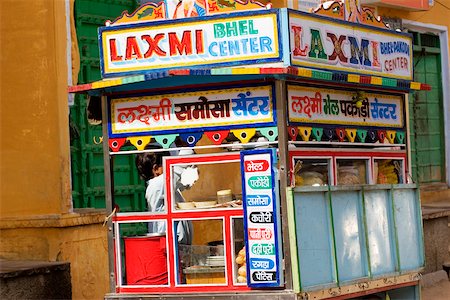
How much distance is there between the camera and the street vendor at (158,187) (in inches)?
288

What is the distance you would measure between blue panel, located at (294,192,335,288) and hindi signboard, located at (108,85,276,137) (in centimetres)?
56

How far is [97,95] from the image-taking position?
7391 millimetres

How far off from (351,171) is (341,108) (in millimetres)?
515

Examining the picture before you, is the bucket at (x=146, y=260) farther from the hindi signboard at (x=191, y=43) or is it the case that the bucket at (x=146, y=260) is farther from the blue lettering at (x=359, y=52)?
the blue lettering at (x=359, y=52)

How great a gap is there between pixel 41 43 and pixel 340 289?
386 centimetres

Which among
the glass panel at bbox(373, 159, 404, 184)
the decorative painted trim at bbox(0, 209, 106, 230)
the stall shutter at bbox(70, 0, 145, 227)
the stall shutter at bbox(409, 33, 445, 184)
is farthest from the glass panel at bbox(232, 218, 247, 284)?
the stall shutter at bbox(409, 33, 445, 184)

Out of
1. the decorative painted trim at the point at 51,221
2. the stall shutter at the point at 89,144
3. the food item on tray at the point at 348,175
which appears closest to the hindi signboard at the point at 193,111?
the food item on tray at the point at 348,175

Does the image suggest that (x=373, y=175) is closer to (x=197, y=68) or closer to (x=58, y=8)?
(x=197, y=68)

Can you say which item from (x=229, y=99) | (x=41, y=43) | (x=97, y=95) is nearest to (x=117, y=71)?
(x=97, y=95)

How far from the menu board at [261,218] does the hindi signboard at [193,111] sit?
0.24m

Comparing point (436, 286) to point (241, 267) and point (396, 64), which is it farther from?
point (241, 267)

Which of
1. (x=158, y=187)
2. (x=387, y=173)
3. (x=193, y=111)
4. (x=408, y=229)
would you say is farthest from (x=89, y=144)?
(x=408, y=229)

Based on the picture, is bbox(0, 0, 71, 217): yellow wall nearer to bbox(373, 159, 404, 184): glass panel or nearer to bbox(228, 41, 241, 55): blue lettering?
bbox(373, 159, 404, 184): glass panel

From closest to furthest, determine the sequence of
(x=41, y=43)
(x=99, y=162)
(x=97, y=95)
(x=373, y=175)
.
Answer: (x=97, y=95) < (x=373, y=175) < (x=41, y=43) < (x=99, y=162)
